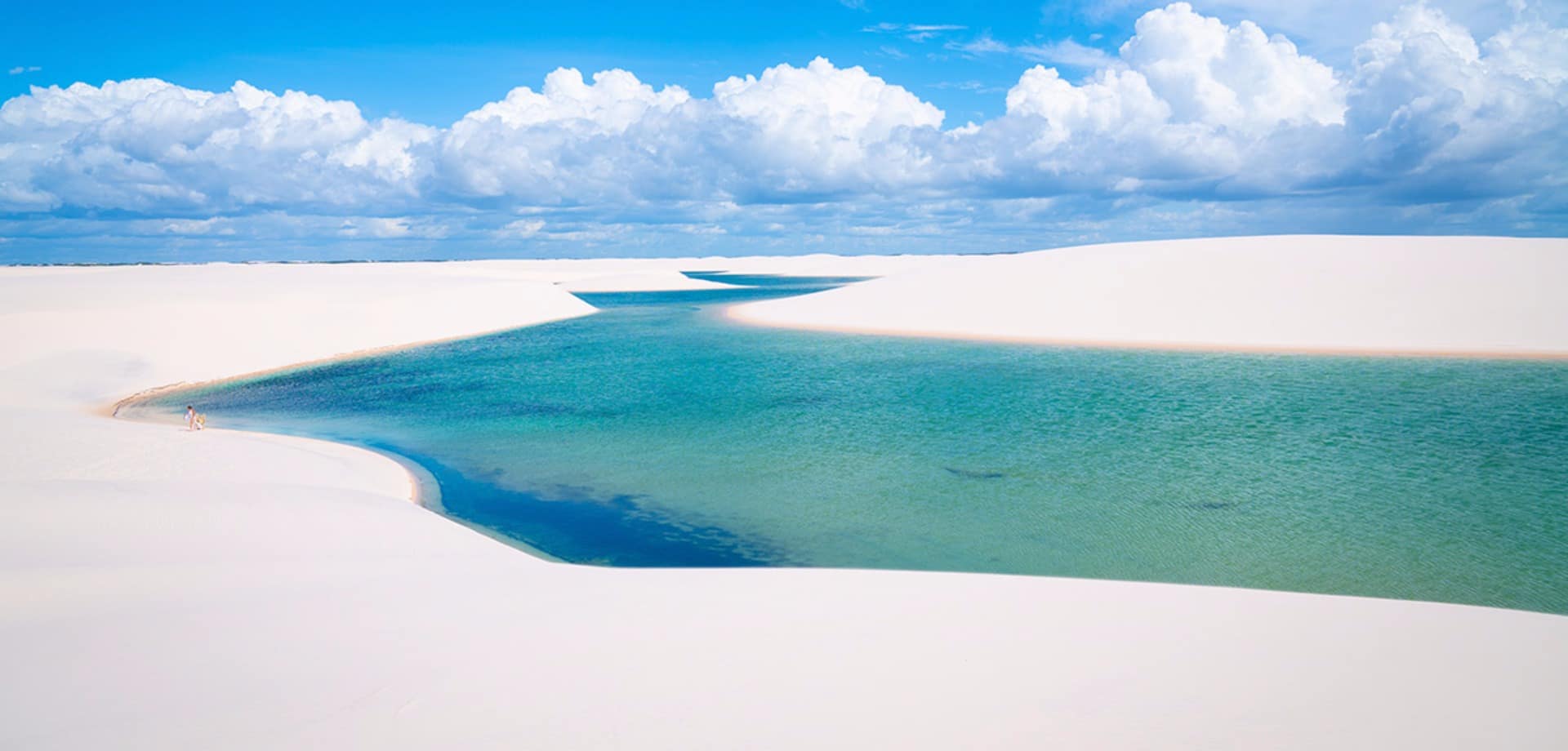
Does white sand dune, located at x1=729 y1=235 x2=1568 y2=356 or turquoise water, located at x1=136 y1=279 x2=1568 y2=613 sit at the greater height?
white sand dune, located at x1=729 y1=235 x2=1568 y2=356

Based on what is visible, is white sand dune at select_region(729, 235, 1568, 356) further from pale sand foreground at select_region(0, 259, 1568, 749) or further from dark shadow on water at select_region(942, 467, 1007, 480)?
pale sand foreground at select_region(0, 259, 1568, 749)

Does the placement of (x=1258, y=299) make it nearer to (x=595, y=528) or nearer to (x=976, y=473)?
(x=976, y=473)

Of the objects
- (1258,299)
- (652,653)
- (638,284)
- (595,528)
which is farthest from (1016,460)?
(638,284)

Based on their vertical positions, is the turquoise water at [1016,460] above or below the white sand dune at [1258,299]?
below


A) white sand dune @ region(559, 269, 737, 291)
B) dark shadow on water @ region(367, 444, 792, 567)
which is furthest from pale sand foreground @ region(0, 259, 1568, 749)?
white sand dune @ region(559, 269, 737, 291)

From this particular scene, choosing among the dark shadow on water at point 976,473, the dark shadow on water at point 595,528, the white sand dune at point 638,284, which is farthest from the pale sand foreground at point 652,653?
the white sand dune at point 638,284

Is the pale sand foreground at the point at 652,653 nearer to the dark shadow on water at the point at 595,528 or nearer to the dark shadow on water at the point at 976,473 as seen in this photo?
the dark shadow on water at the point at 595,528

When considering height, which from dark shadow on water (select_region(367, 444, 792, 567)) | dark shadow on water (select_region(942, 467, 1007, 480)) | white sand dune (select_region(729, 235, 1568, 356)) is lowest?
dark shadow on water (select_region(367, 444, 792, 567))
